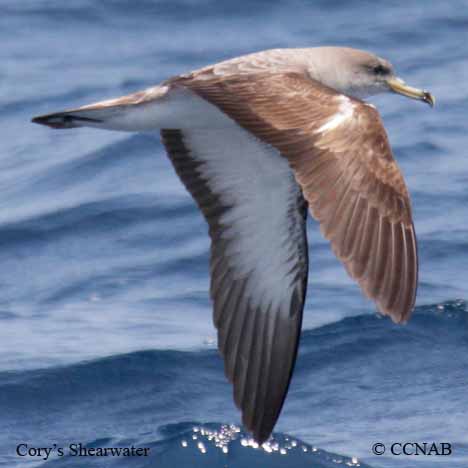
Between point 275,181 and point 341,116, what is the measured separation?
131cm

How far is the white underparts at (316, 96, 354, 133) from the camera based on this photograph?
611 cm

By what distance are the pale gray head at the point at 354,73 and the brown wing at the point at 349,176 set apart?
1160 mm

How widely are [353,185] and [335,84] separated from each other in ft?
5.23

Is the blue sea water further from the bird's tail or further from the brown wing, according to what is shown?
the bird's tail

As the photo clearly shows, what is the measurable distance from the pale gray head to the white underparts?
1104mm

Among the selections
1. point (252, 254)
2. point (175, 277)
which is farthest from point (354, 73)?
point (175, 277)

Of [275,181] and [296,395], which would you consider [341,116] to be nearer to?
[275,181]

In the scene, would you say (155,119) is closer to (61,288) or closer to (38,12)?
(61,288)

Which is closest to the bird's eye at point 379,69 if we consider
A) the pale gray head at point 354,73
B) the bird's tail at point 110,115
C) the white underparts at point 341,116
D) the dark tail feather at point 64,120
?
the pale gray head at point 354,73

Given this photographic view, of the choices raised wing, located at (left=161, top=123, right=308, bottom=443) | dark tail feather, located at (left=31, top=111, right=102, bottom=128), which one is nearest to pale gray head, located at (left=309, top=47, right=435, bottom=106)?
raised wing, located at (left=161, top=123, right=308, bottom=443)

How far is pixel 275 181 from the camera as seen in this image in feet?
24.4

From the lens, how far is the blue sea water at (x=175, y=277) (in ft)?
24.7

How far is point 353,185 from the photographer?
607cm

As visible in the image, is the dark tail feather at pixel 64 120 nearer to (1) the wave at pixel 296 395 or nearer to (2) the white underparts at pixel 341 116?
(2) the white underparts at pixel 341 116
